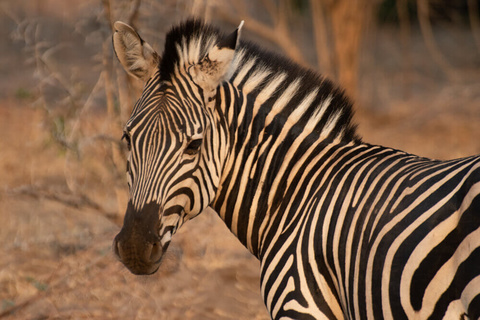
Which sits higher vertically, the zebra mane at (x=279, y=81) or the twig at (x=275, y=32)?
the zebra mane at (x=279, y=81)

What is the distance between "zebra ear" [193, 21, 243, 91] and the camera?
3.30m

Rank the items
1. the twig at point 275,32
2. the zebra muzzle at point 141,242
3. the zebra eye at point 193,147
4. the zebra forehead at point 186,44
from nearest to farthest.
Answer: the zebra muzzle at point 141,242
the zebra eye at point 193,147
the zebra forehead at point 186,44
the twig at point 275,32

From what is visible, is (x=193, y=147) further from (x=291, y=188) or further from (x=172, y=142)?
(x=291, y=188)

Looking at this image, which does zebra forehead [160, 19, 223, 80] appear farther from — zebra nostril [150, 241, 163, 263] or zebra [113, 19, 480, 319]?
zebra nostril [150, 241, 163, 263]

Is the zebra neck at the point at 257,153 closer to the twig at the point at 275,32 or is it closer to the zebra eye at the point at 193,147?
the zebra eye at the point at 193,147

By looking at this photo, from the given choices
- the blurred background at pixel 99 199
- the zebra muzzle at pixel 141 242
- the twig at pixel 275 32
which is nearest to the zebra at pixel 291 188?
the zebra muzzle at pixel 141 242

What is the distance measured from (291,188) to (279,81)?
590mm

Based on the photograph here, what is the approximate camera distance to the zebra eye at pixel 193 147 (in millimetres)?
3227

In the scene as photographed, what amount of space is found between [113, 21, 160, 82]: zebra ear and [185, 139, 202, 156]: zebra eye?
0.59 metres

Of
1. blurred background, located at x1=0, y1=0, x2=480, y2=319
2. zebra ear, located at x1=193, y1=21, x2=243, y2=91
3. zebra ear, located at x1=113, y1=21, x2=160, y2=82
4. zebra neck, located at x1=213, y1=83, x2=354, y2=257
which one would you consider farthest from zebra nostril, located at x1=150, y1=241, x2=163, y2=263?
blurred background, located at x1=0, y1=0, x2=480, y2=319

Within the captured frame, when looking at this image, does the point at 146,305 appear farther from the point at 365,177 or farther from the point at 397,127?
the point at 397,127

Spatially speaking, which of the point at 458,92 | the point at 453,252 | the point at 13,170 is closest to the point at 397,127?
the point at 458,92

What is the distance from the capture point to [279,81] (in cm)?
358

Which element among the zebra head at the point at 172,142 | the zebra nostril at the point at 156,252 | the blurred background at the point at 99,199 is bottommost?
the blurred background at the point at 99,199
